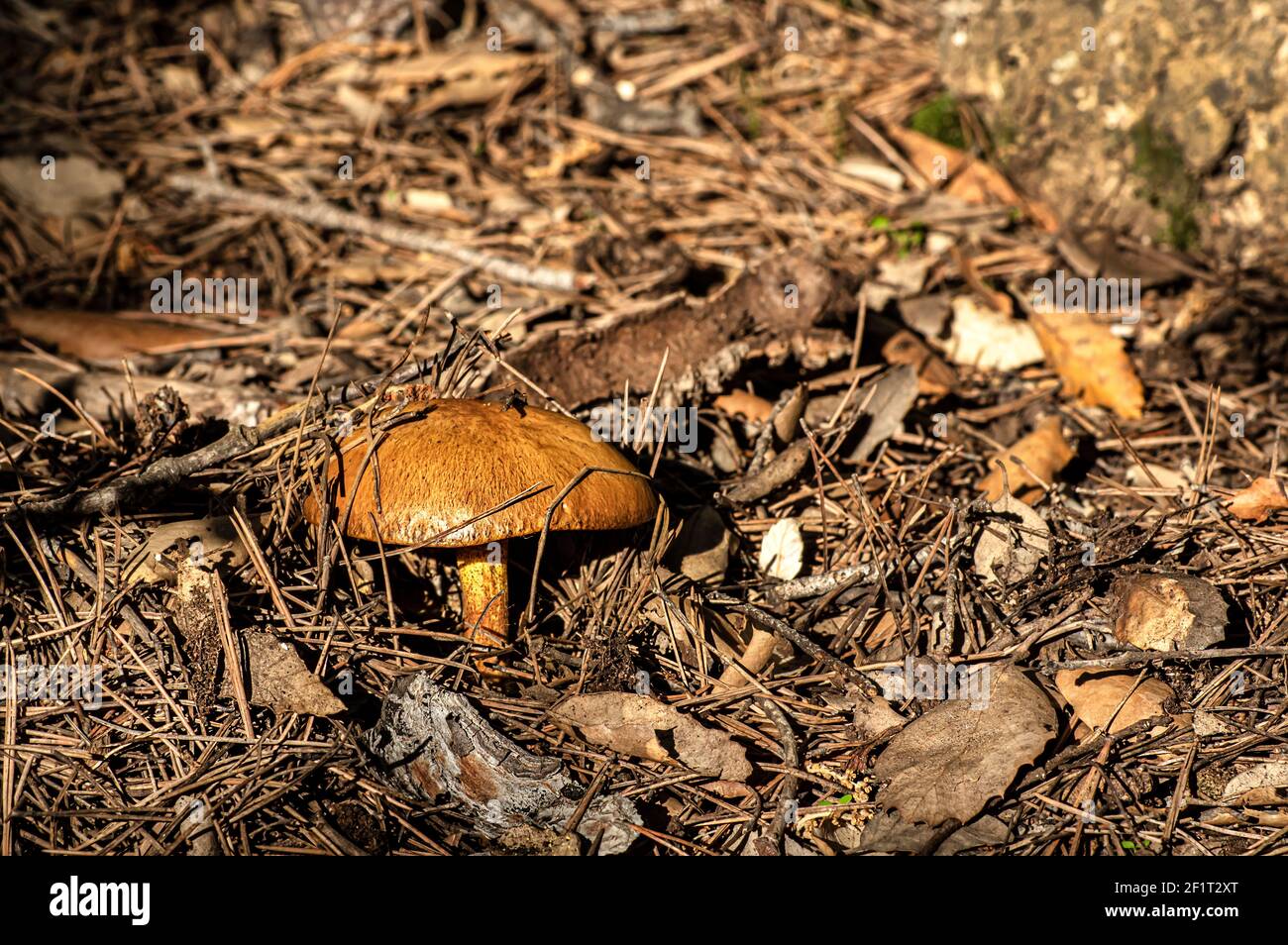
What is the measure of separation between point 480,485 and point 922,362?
2058 millimetres

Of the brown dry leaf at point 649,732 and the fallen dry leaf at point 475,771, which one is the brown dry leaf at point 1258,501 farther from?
the fallen dry leaf at point 475,771

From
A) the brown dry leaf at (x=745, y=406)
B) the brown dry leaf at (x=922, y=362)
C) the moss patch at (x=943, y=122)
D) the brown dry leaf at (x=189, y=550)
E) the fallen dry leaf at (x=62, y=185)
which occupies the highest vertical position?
the moss patch at (x=943, y=122)

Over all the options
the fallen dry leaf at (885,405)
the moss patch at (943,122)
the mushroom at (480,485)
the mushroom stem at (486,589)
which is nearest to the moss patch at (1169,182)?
the moss patch at (943,122)

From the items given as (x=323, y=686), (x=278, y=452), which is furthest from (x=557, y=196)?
(x=323, y=686)

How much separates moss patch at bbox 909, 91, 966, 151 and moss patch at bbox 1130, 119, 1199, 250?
2.76 ft

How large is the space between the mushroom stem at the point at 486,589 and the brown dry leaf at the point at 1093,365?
239 centimetres

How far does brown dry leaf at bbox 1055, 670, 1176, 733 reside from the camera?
2518 millimetres

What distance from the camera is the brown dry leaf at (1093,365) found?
373 centimetres

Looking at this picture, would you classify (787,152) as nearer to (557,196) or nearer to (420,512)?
(557,196)

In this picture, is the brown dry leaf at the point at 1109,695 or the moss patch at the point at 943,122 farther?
the moss patch at the point at 943,122

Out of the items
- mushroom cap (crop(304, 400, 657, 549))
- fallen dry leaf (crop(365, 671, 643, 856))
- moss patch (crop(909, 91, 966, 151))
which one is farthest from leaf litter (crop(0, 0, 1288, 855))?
mushroom cap (crop(304, 400, 657, 549))

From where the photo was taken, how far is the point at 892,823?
2326mm

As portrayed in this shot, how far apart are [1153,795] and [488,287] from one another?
308 cm

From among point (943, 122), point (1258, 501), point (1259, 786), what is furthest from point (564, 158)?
point (1259, 786)
